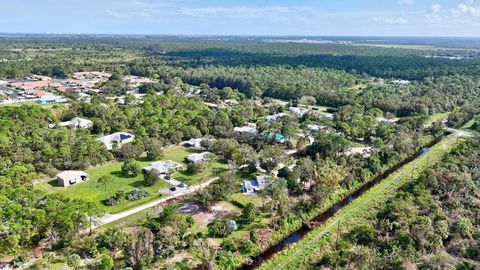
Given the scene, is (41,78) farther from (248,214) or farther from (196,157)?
(248,214)

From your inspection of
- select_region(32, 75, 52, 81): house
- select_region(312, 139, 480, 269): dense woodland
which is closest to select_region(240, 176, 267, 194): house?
select_region(312, 139, 480, 269): dense woodland

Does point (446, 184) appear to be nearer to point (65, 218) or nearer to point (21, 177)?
point (65, 218)

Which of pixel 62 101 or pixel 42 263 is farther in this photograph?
pixel 62 101

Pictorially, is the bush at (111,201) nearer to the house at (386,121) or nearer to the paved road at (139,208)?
the paved road at (139,208)

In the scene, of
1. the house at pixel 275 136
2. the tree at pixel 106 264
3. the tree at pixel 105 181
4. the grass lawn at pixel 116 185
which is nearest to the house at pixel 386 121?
the house at pixel 275 136

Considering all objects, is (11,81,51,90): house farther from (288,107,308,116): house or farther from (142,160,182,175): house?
(142,160,182,175): house

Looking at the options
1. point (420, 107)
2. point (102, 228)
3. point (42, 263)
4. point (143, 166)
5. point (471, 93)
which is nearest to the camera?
point (42, 263)

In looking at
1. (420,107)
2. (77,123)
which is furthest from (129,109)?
(420,107)
